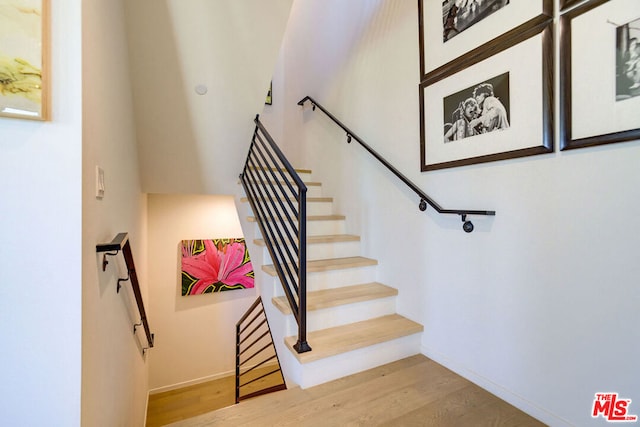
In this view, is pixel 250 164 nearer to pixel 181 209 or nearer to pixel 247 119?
pixel 247 119

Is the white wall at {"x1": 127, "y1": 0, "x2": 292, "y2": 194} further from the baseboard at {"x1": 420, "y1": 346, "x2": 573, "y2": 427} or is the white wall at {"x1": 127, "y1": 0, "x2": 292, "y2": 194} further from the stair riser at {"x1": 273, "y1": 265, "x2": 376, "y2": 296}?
the baseboard at {"x1": 420, "y1": 346, "x2": 573, "y2": 427}

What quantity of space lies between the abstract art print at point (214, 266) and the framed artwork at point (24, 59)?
3.54m

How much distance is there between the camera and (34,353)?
2.59 feet

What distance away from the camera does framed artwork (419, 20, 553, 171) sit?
127cm

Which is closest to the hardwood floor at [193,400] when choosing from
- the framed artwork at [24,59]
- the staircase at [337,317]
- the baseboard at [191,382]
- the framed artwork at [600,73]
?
the baseboard at [191,382]

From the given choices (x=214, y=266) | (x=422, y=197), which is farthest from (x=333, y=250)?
(x=214, y=266)

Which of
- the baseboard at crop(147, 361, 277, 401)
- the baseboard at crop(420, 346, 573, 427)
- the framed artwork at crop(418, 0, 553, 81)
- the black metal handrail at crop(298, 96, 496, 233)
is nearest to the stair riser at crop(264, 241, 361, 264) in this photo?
the black metal handrail at crop(298, 96, 496, 233)

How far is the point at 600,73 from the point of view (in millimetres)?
1091

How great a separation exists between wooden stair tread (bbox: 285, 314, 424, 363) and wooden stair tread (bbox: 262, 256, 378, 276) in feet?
1.41

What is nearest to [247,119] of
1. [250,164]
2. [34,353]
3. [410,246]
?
[250,164]

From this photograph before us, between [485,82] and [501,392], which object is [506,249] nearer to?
[501,392]

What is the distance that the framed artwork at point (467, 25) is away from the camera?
132cm

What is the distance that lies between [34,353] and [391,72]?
2.48m

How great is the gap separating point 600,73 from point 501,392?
5.04 ft
